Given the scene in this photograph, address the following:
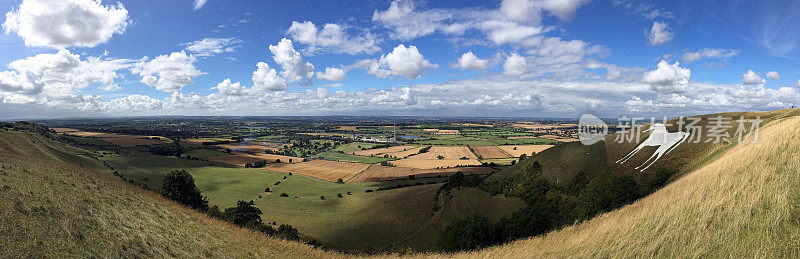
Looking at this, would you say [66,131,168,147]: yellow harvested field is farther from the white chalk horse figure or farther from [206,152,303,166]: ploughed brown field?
the white chalk horse figure

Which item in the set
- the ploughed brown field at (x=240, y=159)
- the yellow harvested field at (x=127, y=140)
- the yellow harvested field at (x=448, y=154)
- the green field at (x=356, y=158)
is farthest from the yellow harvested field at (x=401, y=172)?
the yellow harvested field at (x=127, y=140)

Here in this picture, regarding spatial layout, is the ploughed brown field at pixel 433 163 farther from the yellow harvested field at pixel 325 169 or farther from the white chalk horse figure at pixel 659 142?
the white chalk horse figure at pixel 659 142

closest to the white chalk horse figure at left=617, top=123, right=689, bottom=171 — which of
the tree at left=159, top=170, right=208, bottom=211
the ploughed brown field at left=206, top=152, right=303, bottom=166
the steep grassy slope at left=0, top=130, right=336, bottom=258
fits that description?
the steep grassy slope at left=0, top=130, right=336, bottom=258

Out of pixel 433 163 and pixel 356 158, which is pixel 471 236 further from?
pixel 356 158

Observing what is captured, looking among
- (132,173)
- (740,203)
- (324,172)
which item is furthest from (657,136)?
(132,173)

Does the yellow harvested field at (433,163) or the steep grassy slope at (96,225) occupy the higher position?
the steep grassy slope at (96,225)

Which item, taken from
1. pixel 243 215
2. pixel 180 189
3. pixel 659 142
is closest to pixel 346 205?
pixel 243 215

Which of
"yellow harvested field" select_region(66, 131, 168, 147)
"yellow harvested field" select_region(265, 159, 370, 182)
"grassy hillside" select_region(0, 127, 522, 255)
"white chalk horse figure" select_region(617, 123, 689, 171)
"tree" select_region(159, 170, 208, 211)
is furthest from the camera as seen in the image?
"yellow harvested field" select_region(66, 131, 168, 147)

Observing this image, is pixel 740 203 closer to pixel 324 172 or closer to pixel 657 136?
pixel 657 136
